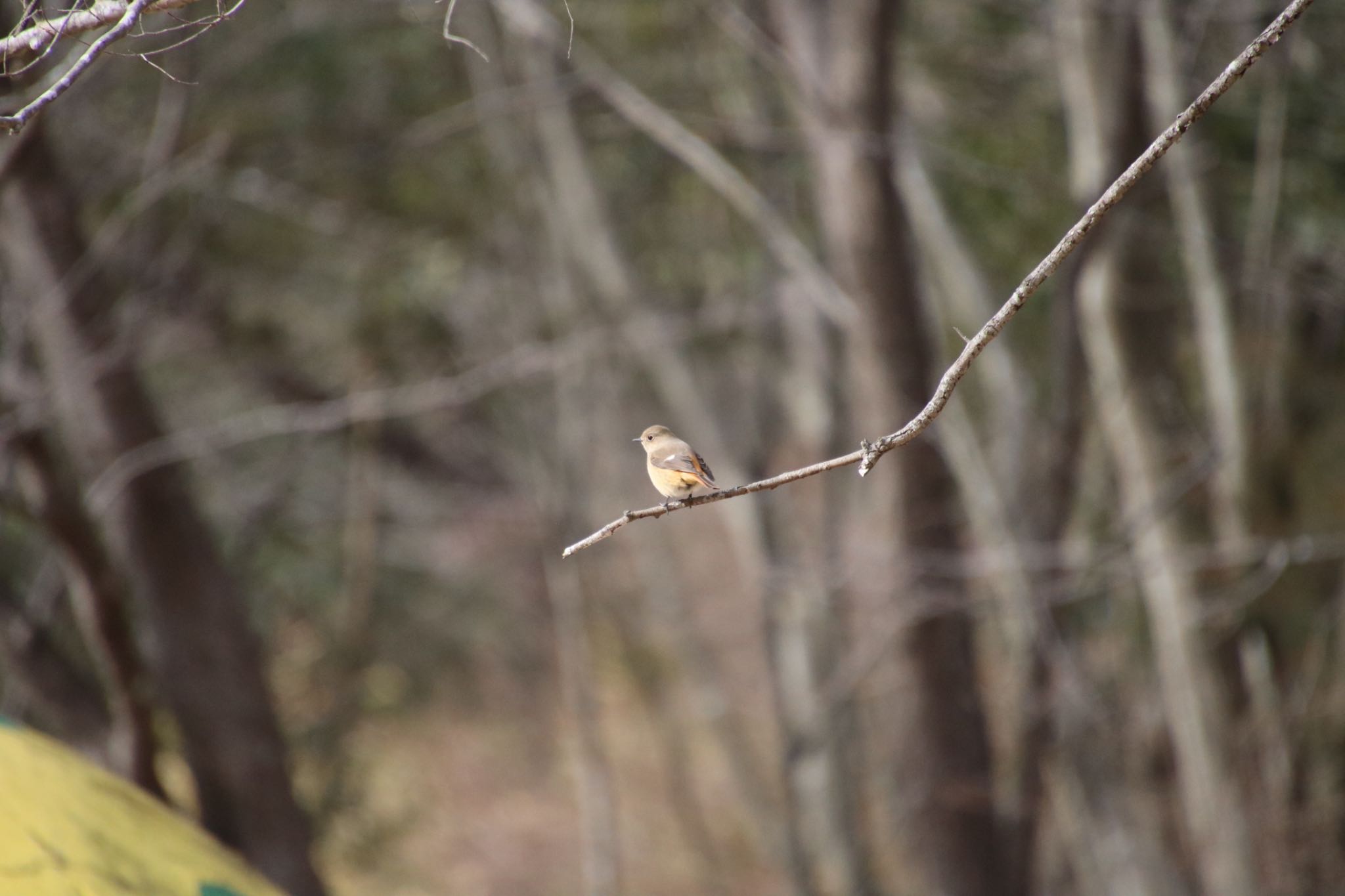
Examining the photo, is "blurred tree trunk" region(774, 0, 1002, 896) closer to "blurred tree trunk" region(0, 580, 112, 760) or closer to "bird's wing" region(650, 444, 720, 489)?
"bird's wing" region(650, 444, 720, 489)

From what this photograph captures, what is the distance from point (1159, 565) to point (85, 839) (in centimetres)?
407

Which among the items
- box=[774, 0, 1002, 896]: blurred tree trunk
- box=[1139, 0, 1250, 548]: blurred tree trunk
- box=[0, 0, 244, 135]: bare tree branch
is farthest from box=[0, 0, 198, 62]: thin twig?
box=[1139, 0, 1250, 548]: blurred tree trunk

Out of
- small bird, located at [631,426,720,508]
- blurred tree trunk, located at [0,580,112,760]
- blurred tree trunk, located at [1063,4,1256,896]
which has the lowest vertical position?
small bird, located at [631,426,720,508]

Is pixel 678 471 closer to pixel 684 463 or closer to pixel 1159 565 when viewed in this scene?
pixel 684 463

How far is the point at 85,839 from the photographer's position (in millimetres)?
2738

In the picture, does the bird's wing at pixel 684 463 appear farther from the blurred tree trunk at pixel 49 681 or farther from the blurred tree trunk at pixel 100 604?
the blurred tree trunk at pixel 49 681

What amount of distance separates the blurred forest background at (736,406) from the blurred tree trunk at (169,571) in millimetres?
19

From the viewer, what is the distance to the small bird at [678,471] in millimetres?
1567

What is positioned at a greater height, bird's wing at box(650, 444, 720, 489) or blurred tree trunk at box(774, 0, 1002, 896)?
blurred tree trunk at box(774, 0, 1002, 896)

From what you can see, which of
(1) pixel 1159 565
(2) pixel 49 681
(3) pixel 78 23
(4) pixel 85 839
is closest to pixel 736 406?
(1) pixel 1159 565

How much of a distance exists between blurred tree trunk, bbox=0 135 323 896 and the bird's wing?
3.90 metres

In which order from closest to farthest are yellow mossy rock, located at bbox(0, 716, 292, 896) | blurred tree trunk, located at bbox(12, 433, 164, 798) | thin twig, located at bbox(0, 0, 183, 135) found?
thin twig, located at bbox(0, 0, 183, 135)
yellow mossy rock, located at bbox(0, 716, 292, 896)
blurred tree trunk, located at bbox(12, 433, 164, 798)

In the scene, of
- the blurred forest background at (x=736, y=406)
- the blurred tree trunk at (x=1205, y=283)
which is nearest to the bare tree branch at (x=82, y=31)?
the blurred forest background at (x=736, y=406)

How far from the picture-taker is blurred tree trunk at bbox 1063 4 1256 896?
5.39 meters
